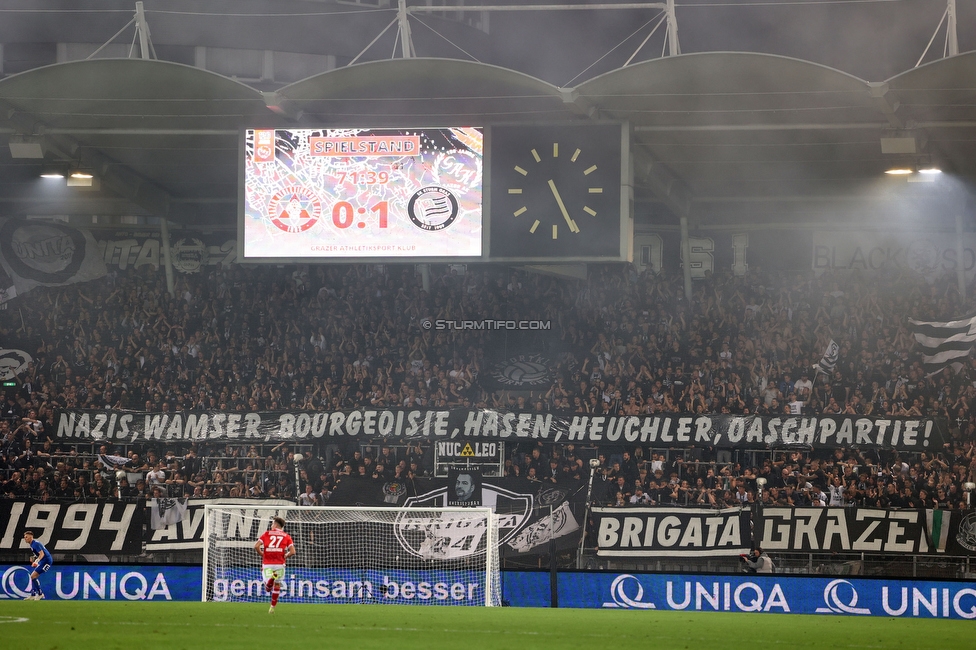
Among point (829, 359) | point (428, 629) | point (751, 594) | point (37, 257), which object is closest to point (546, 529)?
point (751, 594)

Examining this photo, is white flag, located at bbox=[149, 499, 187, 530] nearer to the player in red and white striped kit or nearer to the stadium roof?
the player in red and white striped kit

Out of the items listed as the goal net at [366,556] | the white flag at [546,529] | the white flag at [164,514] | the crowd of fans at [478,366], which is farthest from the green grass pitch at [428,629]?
the crowd of fans at [478,366]

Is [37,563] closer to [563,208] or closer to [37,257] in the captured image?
[563,208]

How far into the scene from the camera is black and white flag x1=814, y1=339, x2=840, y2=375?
957 inches

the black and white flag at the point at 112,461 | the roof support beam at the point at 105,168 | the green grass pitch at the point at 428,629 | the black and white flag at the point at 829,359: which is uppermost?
the roof support beam at the point at 105,168

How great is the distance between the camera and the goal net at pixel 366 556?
18516mm

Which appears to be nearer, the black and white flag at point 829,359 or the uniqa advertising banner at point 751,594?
the uniqa advertising banner at point 751,594

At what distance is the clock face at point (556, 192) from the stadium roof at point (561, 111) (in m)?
1.08

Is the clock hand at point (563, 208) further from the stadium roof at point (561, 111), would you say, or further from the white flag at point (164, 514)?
the white flag at point (164, 514)

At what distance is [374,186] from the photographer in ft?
56.2

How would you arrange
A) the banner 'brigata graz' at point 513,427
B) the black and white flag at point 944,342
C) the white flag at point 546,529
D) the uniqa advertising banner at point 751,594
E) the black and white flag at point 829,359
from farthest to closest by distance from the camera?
the black and white flag at point 829,359
the black and white flag at point 944,342
the banner 'brigata graz' at point 513,427
the white flag at point 546,529
the uniqa advertising banner at point 751,594

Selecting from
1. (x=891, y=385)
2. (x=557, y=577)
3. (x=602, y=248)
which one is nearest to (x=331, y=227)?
(x=602, y=248)

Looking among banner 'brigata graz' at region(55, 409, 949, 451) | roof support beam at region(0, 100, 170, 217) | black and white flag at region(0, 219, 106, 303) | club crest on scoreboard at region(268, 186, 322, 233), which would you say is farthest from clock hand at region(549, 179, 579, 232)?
black and white flag at region(0, 219, 106, 303)

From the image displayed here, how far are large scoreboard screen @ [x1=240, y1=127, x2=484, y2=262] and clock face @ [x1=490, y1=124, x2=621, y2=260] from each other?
38 cm
